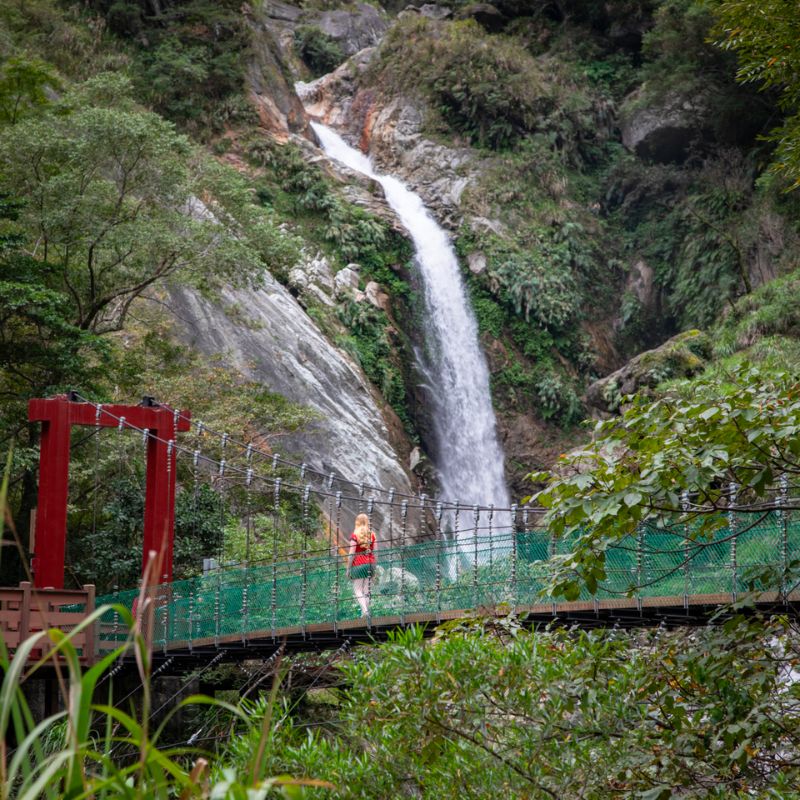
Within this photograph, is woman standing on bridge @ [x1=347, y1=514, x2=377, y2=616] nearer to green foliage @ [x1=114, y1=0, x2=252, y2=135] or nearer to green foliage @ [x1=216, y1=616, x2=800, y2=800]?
green foliage @ [x1=216, y1=616, x2=800, y2=800]

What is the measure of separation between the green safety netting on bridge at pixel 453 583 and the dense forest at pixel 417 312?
0.55m

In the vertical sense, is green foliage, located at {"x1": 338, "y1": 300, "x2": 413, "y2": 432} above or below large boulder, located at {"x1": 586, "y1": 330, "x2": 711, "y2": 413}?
above

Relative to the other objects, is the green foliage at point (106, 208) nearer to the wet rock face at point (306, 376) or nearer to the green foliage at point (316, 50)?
the wet rock face at point (306, 376)

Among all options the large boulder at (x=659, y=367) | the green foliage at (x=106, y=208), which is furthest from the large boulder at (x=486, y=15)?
the green foliage at (x=106, y=208)

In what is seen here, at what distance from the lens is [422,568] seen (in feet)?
27.5

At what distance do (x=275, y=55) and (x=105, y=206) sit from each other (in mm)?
14389

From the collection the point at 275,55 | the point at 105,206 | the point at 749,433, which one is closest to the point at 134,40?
the point at 275,55

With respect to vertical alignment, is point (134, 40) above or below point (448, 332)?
above

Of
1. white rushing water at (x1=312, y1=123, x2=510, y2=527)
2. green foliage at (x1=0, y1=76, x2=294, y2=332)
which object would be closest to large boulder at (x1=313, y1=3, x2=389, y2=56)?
white rushing water at (x1=312, y1=123, x2=510, y2=527)

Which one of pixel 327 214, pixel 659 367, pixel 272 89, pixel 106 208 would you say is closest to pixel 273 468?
pixel 106 208

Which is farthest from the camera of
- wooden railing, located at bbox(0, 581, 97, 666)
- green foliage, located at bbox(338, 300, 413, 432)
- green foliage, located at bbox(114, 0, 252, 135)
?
green foliage, located at bbox(114, 0, 252, 135)

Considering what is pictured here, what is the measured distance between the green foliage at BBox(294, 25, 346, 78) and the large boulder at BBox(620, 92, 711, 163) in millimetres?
10647

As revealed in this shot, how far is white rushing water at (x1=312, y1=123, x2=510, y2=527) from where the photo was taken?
21.1m

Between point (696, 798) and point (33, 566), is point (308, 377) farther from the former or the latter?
point (696, 798)
